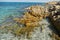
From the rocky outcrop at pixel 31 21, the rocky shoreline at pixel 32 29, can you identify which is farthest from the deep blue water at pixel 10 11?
the rocky shoreline at pixel 32 29

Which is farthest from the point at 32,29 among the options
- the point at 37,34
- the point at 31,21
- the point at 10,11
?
the point at 10,11

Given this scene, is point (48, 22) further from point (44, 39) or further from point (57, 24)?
point (44, 39)

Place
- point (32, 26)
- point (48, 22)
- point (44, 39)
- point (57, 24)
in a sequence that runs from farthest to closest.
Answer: point (48, 22) < point (32, 26) < point (57, 24) < point (44, 39)

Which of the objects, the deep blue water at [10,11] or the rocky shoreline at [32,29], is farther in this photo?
the deep blue water at [10,11]

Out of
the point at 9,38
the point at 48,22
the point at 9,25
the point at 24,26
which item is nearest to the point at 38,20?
the point at 48,22

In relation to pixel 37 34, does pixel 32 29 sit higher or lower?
higher

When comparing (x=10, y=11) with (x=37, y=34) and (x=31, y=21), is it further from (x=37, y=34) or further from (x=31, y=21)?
(x=37, y=34)

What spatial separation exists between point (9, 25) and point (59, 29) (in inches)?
155

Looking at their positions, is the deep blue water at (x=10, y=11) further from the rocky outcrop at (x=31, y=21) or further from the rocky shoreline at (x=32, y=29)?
the rocky shoreline at (x=32, y=29)

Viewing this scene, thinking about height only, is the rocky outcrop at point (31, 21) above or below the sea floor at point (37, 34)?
above

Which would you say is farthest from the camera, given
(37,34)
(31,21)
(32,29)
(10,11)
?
(10,11)

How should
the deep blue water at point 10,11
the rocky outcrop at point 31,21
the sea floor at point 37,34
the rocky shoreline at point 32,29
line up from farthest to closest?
1. the deep blue water at point 10,11
2. the rocky outcrop at point 31,21
3. the rocky shoreline at point 32,29
4. the sea floor at point 37,34

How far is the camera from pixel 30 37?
9.69 meters

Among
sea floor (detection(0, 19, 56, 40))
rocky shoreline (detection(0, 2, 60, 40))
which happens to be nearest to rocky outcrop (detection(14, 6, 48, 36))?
rocky shoreline (detection(0, 2, 60, 40))
